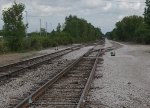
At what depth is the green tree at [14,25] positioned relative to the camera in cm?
4706

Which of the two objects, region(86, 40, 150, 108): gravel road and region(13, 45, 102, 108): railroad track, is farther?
region(86, 40, 150, 108): gravel road

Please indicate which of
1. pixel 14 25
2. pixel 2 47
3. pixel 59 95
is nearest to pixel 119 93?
pixel 59 95

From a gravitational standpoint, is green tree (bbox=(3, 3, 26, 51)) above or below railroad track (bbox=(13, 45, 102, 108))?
above

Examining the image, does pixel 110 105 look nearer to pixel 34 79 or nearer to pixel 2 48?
pixel 34 79

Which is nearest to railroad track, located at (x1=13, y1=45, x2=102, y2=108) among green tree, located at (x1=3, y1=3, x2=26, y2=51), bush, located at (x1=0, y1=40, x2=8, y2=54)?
bush, located at (x1=0, y1=40, x2=8, y2=54)

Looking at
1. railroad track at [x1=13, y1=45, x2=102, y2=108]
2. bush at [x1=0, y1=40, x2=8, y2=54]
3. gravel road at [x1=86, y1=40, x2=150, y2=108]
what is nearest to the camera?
railroad track at [x1=13, y1=45, x2=102, y2=108]

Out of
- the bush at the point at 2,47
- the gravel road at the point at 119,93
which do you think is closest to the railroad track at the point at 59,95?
A: the gravel road at the point at 119,93

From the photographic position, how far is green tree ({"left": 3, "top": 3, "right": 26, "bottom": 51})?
1853 inches

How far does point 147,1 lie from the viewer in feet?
170

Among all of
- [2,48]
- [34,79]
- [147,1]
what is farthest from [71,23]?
[34,79]

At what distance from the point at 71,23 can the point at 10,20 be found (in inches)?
3657

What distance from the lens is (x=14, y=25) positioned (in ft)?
155

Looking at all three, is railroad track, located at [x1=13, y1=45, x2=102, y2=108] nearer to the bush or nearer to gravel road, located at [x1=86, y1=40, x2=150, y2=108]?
gravel road, located at [x1=86, y1=40, x2=150, y2=108]

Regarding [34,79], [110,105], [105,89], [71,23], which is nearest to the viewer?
[110,105]
